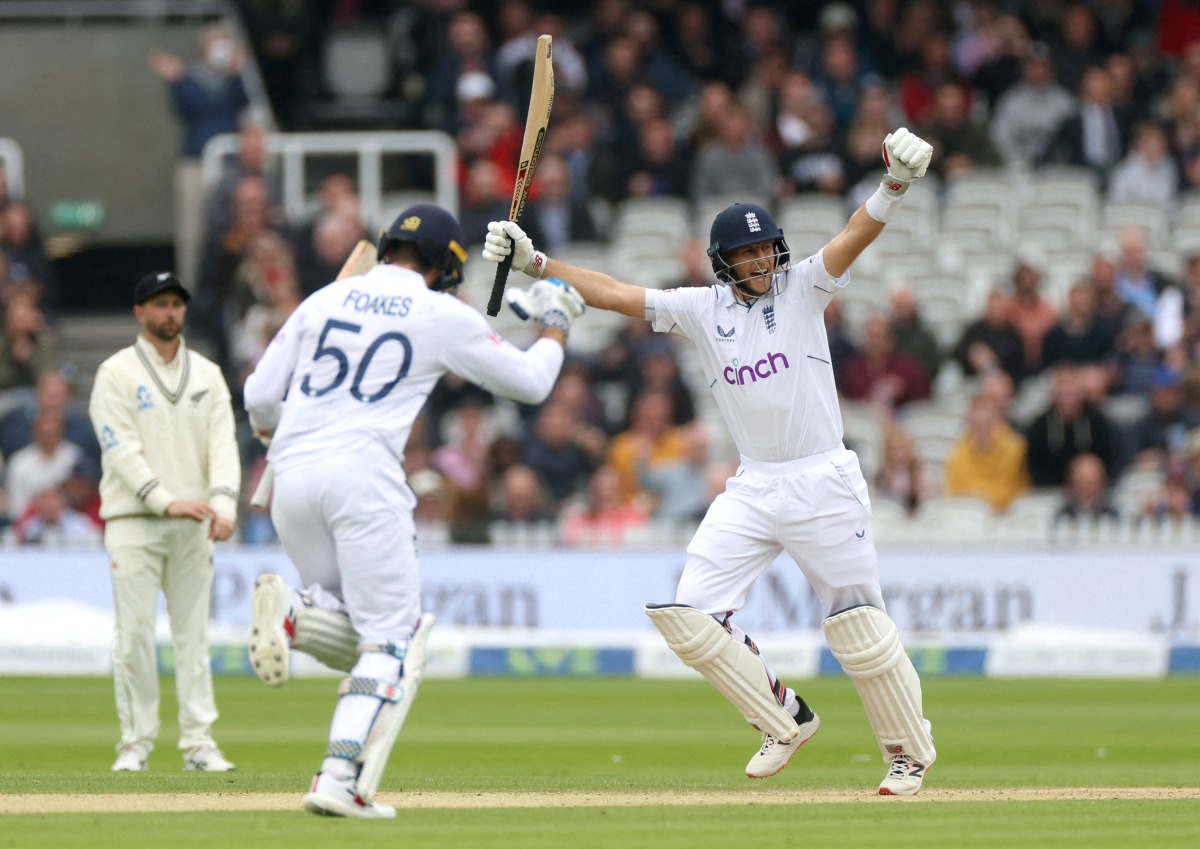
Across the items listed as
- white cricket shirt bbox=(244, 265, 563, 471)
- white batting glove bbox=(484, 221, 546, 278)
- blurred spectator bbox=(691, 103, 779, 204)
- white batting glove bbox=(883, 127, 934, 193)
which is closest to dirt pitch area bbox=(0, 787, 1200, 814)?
white cricket shirt bbox=(244, 265, 563, 471)

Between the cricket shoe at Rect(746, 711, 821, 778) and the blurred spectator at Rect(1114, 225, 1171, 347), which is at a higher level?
the blurred spectator at Rect(1114, 225, 1171, 347)

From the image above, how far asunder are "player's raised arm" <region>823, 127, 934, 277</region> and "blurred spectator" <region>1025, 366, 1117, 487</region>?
7.66 meters

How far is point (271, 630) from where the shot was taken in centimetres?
661

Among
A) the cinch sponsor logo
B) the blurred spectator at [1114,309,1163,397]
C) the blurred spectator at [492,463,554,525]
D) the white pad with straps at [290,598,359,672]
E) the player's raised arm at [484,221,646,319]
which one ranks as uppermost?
the player's raised arm at [484,221,646,319]

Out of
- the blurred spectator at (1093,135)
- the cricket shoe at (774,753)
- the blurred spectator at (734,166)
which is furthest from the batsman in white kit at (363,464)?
the blurred spectator at (1093,135)

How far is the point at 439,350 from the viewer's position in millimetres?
6730

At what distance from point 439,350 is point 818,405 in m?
1.54

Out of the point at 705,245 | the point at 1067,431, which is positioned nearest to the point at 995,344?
the point at 1067,431

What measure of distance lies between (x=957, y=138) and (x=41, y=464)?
777 cm

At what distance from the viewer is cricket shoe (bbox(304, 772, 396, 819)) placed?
6.40m

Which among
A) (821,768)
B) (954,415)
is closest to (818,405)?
(821,768)

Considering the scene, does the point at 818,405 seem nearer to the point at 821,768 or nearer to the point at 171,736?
the point at 821,768

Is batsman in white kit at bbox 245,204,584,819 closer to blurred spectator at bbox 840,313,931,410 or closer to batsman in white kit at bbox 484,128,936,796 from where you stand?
batsman in white kit at bbox 484,128,936,796

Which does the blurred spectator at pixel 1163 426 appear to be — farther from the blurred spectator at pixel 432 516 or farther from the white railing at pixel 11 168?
the white railing at pixel 11 168
